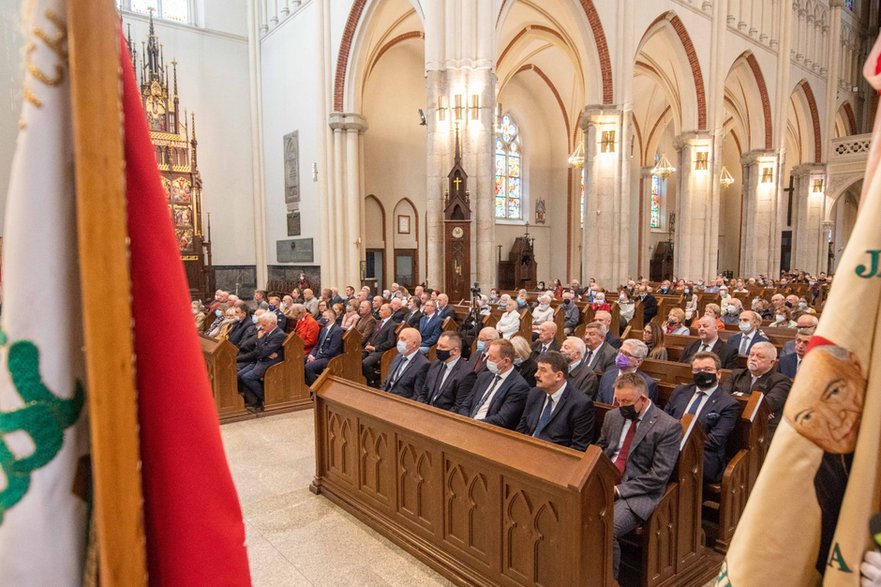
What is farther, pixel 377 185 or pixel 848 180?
pixel 848 180

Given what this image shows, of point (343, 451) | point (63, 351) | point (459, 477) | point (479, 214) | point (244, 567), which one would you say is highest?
point (479, 214)

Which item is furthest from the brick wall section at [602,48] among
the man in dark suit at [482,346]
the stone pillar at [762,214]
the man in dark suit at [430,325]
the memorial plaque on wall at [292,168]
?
the man in dark suit at [482,346]

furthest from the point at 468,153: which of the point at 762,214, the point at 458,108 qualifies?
the point at 762,214

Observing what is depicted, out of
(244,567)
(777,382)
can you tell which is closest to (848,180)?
(777,382)

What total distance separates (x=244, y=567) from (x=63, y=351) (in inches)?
15.2

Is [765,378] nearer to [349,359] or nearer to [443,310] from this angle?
[349,359]

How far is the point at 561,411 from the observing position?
381cm

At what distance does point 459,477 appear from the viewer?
10.8ft

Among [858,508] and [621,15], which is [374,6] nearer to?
[621,15]

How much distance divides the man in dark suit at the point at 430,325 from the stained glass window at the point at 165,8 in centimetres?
1507

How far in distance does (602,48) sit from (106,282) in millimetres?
17527

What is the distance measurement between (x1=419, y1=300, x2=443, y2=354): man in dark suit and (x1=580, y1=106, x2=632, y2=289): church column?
8564 mm

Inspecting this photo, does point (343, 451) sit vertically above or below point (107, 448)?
below

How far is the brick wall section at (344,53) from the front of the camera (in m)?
15.2
